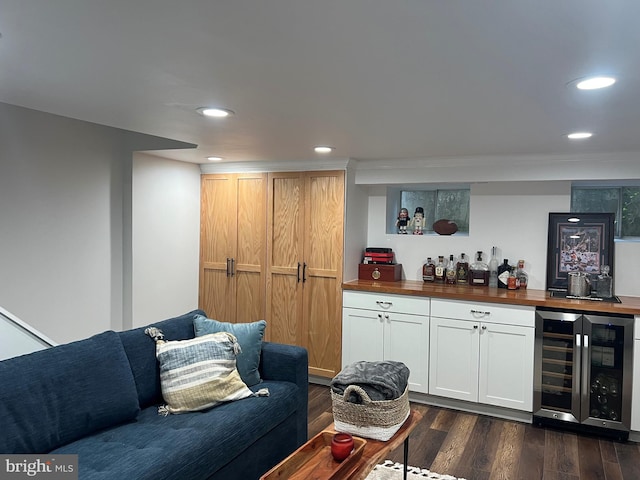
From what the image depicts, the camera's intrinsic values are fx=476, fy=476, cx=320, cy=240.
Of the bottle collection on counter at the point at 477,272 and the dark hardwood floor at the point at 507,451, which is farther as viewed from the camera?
the bottle collection on counter at the point at 477,272

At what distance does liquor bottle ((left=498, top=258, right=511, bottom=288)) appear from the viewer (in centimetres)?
418

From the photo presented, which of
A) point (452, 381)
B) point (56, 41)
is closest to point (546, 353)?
point (452, 381)

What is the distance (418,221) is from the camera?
4.67 m

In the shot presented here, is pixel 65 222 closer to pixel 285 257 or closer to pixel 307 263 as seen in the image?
pixel 285 257

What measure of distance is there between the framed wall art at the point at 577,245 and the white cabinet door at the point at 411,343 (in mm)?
1173

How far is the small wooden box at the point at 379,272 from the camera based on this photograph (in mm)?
4480

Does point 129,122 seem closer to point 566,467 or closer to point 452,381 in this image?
point 452,381

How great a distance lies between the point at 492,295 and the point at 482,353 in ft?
1.57

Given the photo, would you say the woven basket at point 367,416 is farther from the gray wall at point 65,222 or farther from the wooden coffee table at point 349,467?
the gray wall at point 65,222

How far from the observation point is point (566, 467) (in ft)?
Answer: 10.0

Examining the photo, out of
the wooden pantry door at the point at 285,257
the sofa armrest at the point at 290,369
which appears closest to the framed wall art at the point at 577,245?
the wooden pantry door at the point at 285,257

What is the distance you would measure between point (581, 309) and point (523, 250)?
848 millimetres

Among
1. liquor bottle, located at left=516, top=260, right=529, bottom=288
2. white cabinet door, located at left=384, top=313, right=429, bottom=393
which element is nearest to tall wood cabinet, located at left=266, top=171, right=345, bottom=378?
white cabinet door, located at left=384, top=313, right=429, bottom=393

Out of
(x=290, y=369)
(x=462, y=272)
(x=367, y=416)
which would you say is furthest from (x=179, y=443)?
(x=462, y=272)
